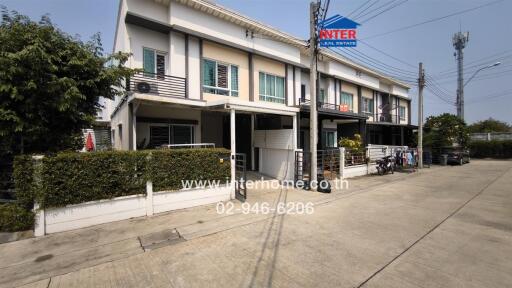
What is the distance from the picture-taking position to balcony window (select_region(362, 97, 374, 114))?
22812mm

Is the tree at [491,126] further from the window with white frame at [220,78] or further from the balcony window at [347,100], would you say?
the window with white frame at [220,78]

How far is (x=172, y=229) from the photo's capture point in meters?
5.70

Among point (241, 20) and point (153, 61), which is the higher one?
point (241, 20)

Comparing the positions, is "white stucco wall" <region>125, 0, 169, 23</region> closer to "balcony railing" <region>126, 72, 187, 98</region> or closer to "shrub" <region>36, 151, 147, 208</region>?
"balcony railing" <region>126, 72, 187, 98</region>

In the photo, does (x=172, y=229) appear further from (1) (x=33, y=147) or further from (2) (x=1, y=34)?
(2) (x=1, y=34)

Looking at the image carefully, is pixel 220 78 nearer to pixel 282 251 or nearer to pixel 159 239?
pixel 159 239

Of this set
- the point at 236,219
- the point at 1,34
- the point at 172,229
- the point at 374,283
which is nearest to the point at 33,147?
the point at 1,34

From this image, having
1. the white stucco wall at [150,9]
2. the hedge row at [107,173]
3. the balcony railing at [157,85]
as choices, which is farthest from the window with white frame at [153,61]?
the hedge row at [107,173]

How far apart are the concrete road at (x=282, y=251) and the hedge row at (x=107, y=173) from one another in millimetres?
821

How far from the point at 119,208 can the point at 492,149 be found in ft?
125

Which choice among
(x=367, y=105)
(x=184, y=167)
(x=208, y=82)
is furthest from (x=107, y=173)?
(x=367, y=105)

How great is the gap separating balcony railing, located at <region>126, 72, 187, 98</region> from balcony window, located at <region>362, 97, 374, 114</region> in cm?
1785

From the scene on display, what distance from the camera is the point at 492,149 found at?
28391 mm

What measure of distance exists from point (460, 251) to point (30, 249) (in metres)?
8.11
